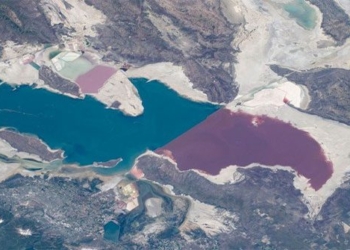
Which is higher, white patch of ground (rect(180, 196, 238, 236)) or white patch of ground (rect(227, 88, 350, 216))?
white patch of ground (rect(227, 88, 350, 216))

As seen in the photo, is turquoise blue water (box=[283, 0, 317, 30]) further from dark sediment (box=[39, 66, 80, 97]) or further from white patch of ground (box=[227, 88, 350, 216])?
A: dark sediment (box=[39, 66, 80, 97])

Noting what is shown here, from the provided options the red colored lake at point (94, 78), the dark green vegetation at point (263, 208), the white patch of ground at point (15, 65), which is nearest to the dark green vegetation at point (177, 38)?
the red colored lake at point (94, 78)

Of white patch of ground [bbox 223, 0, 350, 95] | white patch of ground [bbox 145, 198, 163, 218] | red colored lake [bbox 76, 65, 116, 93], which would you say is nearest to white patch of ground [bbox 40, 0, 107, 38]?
red colored lake [bbox 76, 65, 116, 93]

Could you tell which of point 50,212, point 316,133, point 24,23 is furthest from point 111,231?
point 316,133

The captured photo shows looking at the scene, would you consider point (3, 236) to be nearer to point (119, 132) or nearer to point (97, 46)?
point (119, 132)

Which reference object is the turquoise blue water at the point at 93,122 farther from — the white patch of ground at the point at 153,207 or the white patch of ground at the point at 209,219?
the white patch of ground at the point at 209,219

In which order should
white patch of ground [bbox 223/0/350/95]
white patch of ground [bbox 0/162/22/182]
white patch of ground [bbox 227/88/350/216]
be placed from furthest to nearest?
white patch of ground [bbox 223/0/350/95] < white patch of ground [bbox 227/88/350/216] < white patch of ground [bbox 0/162/22/182]
